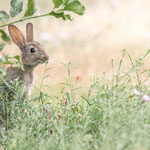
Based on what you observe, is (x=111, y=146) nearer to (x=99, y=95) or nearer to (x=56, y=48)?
(x=99, y=95)

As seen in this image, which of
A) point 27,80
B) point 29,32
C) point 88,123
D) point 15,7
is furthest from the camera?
point 29,32

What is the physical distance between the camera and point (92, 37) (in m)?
9.64

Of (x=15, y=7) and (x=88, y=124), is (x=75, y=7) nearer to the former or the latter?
(x=15, y=7)

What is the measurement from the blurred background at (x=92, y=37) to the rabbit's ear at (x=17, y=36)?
0.99 meters

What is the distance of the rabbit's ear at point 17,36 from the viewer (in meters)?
5.39

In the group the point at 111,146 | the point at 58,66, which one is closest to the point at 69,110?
the point at 111,146

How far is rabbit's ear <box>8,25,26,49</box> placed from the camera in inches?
212

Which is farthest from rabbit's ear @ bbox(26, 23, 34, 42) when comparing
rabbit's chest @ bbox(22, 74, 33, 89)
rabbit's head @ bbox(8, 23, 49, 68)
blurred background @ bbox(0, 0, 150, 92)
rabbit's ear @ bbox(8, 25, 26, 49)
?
blurred background @ bbox(0, 0, 150, 92)

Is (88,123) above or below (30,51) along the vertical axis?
below

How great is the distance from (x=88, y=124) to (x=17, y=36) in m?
2.46

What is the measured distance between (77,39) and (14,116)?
19.0 ft

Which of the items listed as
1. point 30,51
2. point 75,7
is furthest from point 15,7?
point 30,51

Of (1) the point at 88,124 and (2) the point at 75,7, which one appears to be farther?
(2) the point at 75,7

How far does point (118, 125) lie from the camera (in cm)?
317
